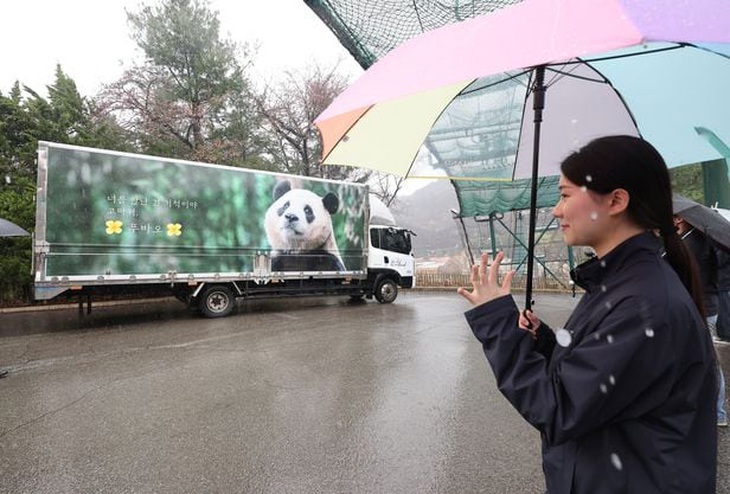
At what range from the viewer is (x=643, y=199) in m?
1.15

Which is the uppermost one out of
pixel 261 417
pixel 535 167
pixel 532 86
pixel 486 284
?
pixel 532 86

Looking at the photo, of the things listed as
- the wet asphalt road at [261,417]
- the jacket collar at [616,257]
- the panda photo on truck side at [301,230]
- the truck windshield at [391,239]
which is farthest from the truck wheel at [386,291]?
the jacket collar at [616,257]

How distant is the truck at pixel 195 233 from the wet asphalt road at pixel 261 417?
155cm

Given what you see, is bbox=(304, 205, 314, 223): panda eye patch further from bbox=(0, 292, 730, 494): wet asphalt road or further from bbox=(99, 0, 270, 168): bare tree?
bbox=(99, 0, 270, 168): bare tree

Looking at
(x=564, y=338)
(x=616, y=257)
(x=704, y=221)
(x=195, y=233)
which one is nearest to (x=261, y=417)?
(x=564, y=338)

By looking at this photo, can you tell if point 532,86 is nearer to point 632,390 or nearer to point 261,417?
point 632,390

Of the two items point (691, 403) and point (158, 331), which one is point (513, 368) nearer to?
point (691, 403)

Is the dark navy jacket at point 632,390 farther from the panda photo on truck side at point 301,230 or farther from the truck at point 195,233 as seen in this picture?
the panda photo on truck side at point 301,230

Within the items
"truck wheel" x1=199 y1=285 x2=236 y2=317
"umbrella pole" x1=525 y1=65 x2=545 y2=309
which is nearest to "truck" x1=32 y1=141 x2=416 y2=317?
"truck wheel" x1=199 y1=285 x2=236 y2=317

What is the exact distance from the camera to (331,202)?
11.4 meters

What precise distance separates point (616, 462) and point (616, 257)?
1.66 feet

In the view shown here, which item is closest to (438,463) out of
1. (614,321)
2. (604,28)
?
(614,321)

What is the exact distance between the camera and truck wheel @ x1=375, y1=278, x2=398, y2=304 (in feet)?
41.2

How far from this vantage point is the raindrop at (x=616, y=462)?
1030 mm
